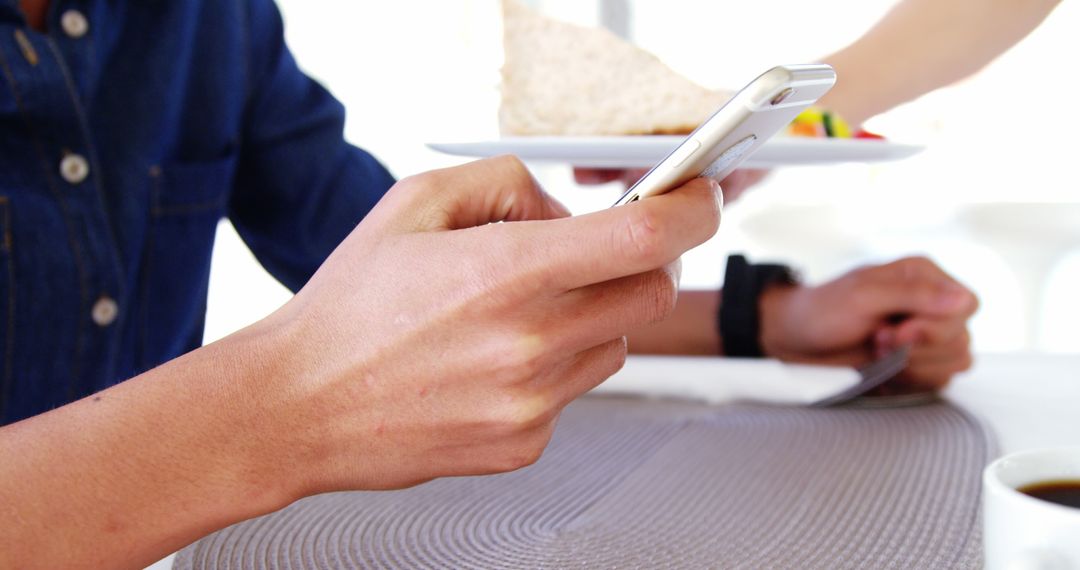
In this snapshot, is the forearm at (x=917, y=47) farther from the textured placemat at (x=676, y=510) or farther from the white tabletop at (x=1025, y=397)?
the textured placemat at (x=676, y=510)

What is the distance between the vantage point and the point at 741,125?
1.06ft

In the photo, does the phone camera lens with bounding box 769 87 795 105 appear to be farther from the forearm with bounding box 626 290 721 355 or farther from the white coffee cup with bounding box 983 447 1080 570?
the forearm with bounding box 626 290 721 355

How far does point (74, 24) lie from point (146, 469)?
52 centimetres

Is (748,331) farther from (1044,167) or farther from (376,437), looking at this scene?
(1044,167)

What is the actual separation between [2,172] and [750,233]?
1898mm

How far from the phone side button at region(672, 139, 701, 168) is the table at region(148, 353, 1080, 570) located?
0.33 meters

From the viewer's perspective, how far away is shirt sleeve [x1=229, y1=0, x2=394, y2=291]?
3.11 feet

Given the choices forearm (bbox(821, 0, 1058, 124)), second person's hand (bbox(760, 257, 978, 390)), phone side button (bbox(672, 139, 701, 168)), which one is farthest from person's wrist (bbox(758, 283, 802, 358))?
phone side button (bbox(672, 139, 701, 168))

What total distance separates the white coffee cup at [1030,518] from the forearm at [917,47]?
76cm

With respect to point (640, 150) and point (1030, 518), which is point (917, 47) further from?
point (1030, 518)

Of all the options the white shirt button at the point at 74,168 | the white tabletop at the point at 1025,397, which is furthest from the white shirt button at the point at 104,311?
the white tabletop at the point at 1025,397

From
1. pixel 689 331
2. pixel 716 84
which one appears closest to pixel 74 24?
pixel 689 331

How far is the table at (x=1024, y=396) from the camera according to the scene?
2.01ft

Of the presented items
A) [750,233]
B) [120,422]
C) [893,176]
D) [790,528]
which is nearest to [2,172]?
[120,422]
